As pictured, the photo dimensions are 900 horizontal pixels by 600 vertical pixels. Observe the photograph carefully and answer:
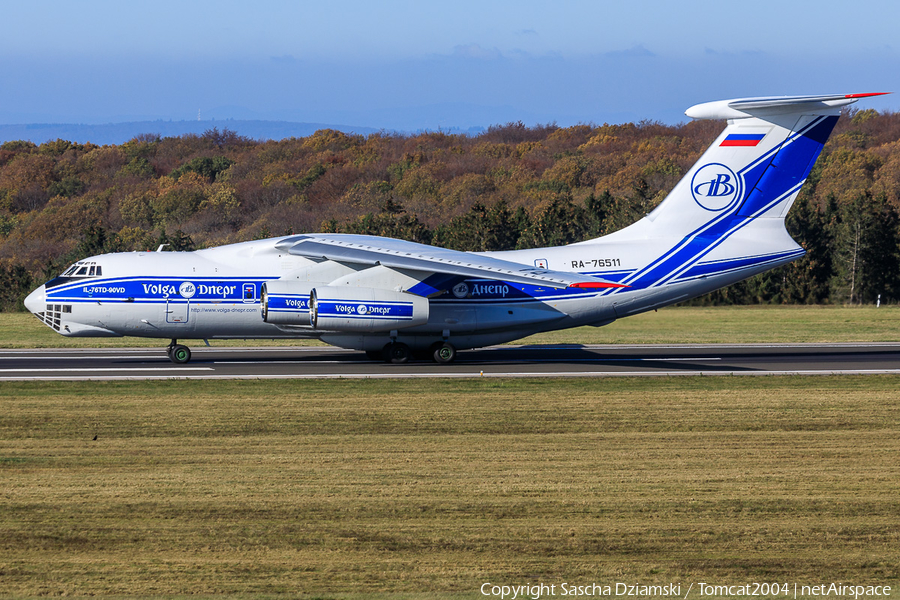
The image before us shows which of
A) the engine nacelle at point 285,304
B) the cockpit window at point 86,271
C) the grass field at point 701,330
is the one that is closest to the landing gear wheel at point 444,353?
the engine nacelle at point 285,304

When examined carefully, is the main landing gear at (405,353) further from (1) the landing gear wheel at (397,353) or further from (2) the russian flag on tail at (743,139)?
(2) the russian flag on tail at (743,139)

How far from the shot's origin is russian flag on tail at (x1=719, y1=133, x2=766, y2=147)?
23500 millimetres

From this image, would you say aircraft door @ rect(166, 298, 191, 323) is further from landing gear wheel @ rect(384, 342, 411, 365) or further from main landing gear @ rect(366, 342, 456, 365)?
landing gear wheel @ rect(384, 342, 411, 365)

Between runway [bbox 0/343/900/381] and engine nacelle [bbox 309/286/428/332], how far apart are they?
112 centimetres

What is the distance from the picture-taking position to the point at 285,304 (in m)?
21.9

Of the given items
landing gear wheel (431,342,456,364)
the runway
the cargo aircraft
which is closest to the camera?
the runway

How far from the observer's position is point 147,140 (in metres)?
124

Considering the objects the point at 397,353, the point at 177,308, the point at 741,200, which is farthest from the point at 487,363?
the point at 177,308

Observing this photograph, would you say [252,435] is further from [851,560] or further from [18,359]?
[18,359]

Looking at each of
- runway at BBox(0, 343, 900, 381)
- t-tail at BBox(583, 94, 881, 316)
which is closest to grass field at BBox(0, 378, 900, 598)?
runway at BBox(0, 343, 900, 381)

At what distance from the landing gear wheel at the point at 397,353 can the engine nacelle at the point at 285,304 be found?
8.54 feet

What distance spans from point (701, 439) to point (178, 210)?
83.5m

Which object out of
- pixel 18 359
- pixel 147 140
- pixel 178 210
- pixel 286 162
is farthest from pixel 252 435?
pixel 147 140

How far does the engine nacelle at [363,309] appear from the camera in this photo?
2188cm
